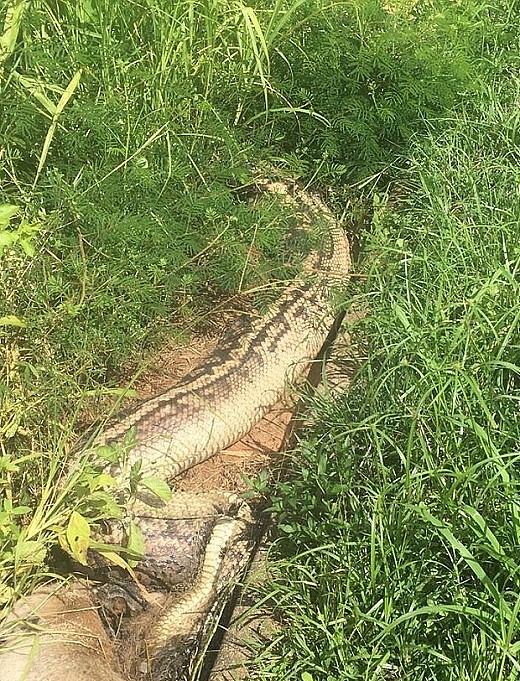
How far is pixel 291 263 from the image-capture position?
4.86 metres

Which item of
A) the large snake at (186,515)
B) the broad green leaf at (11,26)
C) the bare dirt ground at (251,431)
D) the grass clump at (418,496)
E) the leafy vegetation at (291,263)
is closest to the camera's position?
the grass clump at (418,496)

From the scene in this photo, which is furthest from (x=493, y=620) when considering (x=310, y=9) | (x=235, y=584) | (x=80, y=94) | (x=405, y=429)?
(x=310, y=9)

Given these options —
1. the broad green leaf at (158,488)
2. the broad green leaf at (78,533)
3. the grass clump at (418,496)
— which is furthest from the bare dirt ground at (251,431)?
Result: the broad green leaf at (78,533)

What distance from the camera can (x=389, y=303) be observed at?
4.04 m

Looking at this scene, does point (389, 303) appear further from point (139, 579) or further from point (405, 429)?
point (139, 579)

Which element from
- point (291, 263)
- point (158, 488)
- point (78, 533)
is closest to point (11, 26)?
point (291, 263)

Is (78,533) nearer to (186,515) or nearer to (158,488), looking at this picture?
(158,488)

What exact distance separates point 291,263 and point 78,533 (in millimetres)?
2268

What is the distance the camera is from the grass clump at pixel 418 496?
2.75 m

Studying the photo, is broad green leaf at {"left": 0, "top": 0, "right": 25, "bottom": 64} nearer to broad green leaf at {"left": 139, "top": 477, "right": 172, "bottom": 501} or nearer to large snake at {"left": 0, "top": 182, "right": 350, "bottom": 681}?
large snake at {"left": 0, "top": 182, "right": 350, "bottom": 681}

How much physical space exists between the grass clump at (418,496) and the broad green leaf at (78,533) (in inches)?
28.1

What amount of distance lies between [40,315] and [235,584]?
1.54 m

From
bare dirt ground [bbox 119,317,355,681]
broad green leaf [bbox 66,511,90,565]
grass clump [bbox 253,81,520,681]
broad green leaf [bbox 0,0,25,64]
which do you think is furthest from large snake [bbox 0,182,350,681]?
broad green leaf [bbox 0,0,25,64]

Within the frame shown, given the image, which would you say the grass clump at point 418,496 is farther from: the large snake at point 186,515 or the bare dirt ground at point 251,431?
the large snake at point 186,515
